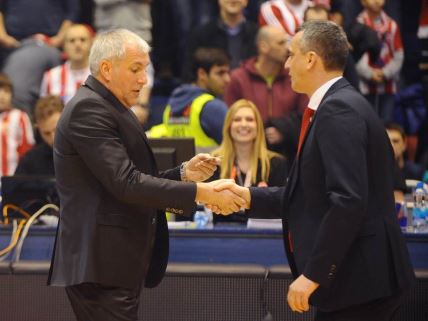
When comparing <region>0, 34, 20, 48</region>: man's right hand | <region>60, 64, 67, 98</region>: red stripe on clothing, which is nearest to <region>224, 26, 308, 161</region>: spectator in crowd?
<region>60, 64, 67, 98</region>: red stripe on clothing

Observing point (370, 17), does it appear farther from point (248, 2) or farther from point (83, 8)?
point (83, 8)

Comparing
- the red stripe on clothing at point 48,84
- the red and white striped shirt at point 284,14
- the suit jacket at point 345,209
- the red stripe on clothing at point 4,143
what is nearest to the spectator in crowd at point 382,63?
the red and white striped shirt at point 284,14

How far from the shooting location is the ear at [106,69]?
4012mm

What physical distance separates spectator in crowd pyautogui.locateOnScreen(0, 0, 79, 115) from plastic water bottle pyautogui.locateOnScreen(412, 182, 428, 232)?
4.41 meters

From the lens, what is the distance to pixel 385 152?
3746mm

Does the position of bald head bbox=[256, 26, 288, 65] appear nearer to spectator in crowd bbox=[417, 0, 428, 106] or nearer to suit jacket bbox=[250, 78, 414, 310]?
spectator in crowd bbox=[417, 0, 428, 106]

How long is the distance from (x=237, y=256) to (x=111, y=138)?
2.05 m

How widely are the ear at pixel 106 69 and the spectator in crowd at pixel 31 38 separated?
5320mm

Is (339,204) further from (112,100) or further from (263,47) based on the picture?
(263,47)

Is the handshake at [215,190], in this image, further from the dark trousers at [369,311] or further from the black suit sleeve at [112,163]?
the dark trousers at [369,311]

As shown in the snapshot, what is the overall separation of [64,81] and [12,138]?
32.4 inches

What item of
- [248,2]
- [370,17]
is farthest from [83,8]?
[370,17]

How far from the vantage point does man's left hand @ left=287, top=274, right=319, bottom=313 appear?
3.64 m

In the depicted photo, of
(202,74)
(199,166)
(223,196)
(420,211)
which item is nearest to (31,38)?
(202,74)
